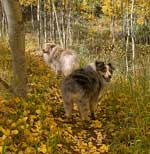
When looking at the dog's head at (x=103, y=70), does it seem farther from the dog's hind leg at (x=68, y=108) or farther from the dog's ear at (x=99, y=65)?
the dog's hind leg at (x=68, y=108)

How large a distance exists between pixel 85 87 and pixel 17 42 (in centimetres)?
132

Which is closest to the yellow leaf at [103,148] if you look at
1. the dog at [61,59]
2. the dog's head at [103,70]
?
the dog's head at [103,70]

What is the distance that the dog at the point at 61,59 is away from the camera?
1026 cm

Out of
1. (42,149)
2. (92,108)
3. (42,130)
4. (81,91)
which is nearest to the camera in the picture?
(42,149)

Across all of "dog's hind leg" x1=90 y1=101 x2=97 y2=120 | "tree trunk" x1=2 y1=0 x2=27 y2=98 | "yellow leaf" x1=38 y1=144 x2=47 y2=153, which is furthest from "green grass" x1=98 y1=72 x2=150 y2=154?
"tree trunk" x1=2 y1=0 x2=27 y2=98

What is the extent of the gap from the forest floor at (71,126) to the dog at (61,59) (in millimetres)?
2549

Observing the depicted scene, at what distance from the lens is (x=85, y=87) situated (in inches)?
256

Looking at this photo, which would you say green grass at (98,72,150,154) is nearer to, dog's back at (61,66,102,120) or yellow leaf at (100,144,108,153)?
yellow leaf at (100,144,108,153)

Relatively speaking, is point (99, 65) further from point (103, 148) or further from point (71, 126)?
point (103, 148)

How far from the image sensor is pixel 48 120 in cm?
566

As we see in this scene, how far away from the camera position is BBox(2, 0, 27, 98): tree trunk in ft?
19.5

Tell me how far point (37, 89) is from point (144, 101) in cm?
214

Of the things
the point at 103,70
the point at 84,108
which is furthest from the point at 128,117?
the point at 103,70

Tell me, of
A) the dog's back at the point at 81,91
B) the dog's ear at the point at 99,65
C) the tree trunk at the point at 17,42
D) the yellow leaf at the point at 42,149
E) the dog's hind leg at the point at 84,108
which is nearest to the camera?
the yellow leaf at the point at 42,149
